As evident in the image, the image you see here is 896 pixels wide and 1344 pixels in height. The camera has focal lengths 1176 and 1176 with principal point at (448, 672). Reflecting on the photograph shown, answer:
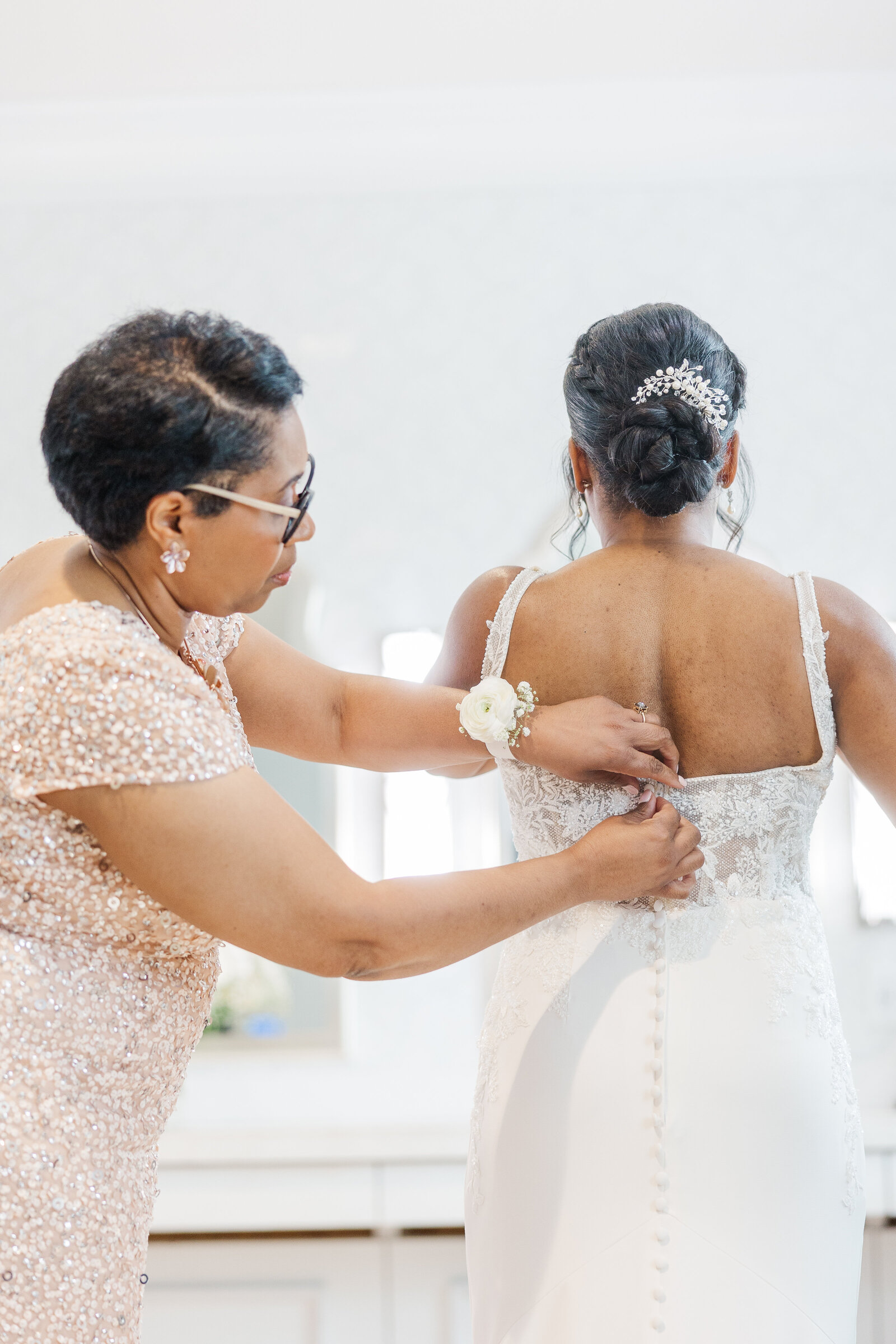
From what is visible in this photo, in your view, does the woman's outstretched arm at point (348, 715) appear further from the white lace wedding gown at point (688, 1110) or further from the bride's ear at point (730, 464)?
the bride's ear at point (730, 464)

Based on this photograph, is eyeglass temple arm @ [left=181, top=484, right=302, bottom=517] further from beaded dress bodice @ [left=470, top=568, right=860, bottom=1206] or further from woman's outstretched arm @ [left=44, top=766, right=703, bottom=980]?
beaded dress bodice @ [left=470, top=568, right=860, bottom=1206]

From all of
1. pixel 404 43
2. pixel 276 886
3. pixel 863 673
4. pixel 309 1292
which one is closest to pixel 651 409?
pixel 863 673

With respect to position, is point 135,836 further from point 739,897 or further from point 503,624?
point 739,897

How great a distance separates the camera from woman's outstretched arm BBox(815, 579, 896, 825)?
4.87 ft

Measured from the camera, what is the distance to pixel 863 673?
4.88ft

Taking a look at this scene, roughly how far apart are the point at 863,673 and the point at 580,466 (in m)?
0.47

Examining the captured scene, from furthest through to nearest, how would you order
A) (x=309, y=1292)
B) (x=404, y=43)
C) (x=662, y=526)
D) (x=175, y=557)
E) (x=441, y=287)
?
(x=441, y=287), (x=404, y=43), (x=309, y=1292), (x=662, y=526), (x=175, y=557)

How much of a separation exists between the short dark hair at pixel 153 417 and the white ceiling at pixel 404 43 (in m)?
2.13

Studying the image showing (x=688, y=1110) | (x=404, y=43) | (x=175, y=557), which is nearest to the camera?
(x=175, y=557)

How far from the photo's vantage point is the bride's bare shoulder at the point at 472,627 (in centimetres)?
163

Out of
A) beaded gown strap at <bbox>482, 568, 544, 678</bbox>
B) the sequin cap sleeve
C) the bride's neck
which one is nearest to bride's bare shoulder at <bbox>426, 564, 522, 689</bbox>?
beaded gown strap at <bbox>482, 568, 544, 678</bbox>

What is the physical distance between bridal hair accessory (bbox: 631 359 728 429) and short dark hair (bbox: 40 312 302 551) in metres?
0.51

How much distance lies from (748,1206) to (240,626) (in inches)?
39.7

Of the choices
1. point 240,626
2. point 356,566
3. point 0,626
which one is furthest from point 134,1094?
point 356,566
